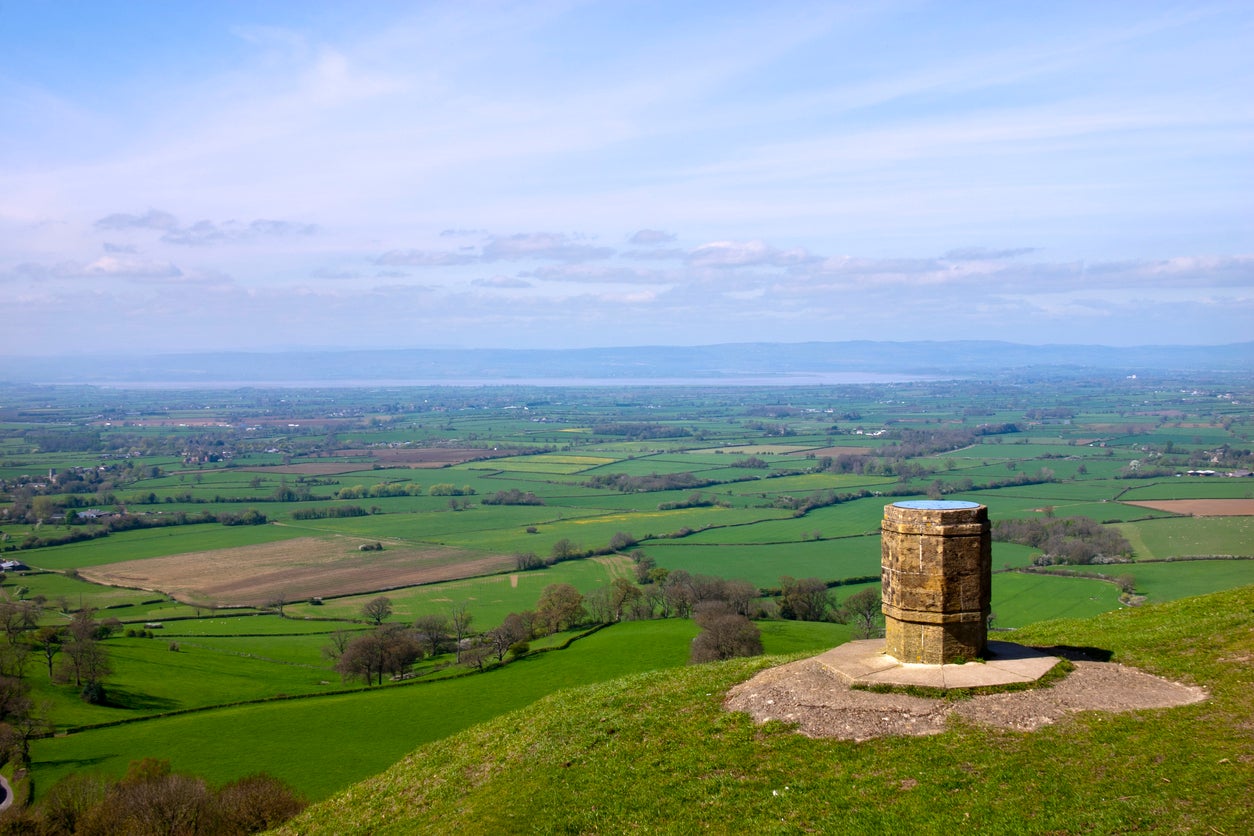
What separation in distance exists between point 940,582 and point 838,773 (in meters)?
4.29

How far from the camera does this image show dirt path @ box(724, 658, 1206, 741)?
1402cm

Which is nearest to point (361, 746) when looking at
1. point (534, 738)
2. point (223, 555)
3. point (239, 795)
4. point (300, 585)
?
point (239, 795)

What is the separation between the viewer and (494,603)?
6856cm

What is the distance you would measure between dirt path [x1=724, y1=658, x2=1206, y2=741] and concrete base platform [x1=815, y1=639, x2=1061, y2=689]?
30cm

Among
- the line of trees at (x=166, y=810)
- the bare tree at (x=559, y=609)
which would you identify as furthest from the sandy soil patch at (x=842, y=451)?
the line of trees at (x=166, y=810)

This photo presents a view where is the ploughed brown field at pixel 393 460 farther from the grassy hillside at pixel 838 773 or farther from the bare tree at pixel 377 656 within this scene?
the grassy hillside at pixel 838 773

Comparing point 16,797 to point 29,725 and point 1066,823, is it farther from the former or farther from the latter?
point 1066,823

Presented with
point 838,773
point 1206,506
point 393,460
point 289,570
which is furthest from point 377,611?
point 393,460

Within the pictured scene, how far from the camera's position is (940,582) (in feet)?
51.8

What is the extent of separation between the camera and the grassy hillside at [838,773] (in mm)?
11445

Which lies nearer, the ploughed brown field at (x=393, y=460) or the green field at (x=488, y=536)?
the green field at (x=488, y=536)

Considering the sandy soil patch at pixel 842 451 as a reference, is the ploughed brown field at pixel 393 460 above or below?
below

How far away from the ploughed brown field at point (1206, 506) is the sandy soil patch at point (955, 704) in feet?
267

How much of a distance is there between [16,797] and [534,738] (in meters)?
29.0
